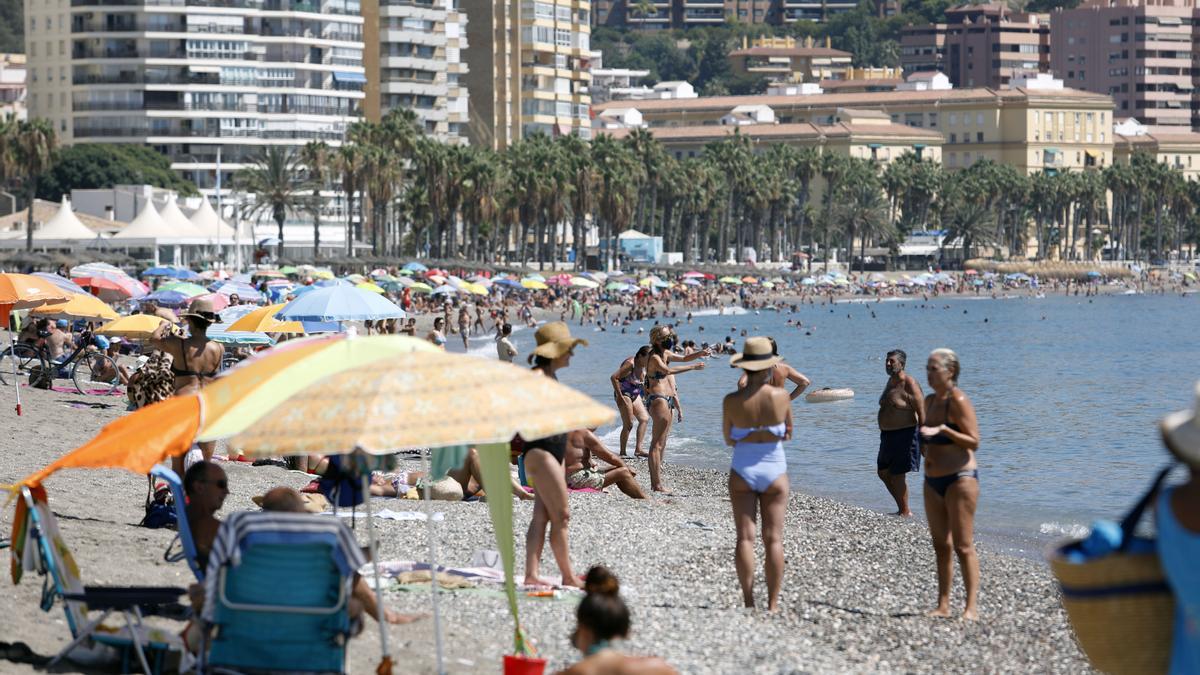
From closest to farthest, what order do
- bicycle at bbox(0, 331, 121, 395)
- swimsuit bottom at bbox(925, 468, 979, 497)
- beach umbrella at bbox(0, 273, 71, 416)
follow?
swimsuit bottom at bbox(925, 468, 979, 497) < beach umbrella at bbox(0, 273, 71, 416) < bicycle at bbox(0, 331, 121, 395)

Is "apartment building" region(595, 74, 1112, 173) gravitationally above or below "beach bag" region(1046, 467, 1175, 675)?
above

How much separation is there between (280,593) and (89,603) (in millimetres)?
1173

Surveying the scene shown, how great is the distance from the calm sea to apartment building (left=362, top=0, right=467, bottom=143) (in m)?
31.7

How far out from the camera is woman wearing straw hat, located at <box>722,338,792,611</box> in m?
9.77

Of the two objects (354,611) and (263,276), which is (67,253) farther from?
(354,611)

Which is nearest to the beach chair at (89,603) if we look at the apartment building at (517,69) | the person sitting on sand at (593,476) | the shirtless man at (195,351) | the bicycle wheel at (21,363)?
the shirtless man at (195,351)

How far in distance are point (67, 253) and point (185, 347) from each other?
55945 millimetres

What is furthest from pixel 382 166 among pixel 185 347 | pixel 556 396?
pixel 556 396

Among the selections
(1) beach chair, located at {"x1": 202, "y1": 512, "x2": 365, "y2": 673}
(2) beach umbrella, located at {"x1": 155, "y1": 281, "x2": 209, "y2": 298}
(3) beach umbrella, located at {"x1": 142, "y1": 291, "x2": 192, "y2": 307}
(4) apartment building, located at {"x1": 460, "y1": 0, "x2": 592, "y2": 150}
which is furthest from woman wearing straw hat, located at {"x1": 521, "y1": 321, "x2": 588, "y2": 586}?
(4) apartment building, located at {"x1": 460, "y1": 0, "x2": 592, "y2": 150}

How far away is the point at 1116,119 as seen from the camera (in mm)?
193250

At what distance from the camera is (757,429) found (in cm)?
978

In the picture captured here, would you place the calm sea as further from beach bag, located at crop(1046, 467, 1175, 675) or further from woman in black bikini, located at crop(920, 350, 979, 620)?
beach bag, located at crop(1046, 467, 1175, 675)

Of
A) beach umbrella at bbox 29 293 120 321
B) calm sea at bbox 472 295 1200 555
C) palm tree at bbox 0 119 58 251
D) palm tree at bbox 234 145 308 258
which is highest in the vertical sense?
palm tree at bbox 0 119 58 251

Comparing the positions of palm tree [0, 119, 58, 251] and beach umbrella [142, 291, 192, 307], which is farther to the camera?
palm tree [0, 119, 58, 251]
